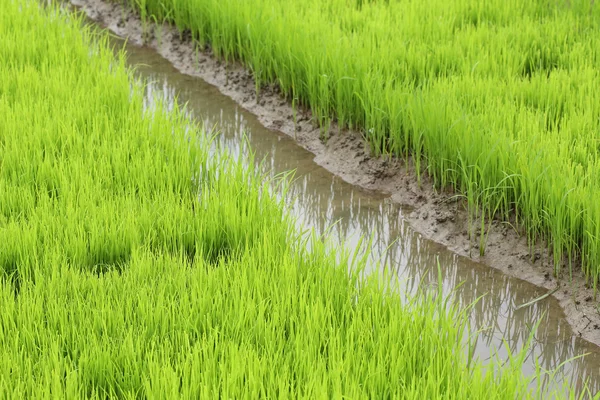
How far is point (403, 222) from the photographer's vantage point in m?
3.19

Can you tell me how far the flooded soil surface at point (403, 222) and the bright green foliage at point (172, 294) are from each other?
0.85 ft

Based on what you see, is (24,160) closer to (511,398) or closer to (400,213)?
(400,213)

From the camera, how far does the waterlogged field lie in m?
2.81

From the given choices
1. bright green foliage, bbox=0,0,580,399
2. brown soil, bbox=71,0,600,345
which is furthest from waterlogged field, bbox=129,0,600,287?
bright green foliage, bbox=0,0,580,399

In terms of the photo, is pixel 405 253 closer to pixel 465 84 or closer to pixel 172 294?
pixel 465 84

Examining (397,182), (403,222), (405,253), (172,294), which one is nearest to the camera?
Answer: (172,294)

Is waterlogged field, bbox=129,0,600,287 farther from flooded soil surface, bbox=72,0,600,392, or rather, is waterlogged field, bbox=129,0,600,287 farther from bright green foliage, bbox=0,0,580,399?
bright green foliage, bbox=0,0,580,399

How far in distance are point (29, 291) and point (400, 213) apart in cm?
163

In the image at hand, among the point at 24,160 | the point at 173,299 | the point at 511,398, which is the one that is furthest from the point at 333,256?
the point at 24,160

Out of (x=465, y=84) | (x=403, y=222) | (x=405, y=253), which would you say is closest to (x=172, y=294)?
(x=405, y=253)

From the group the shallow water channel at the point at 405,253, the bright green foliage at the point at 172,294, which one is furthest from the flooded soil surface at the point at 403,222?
the bright green foliage at the point at 172,294


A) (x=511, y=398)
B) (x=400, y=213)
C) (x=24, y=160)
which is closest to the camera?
(x=511, y=398)

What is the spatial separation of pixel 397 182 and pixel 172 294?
60.0 inches

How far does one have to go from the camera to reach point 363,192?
3.41m
